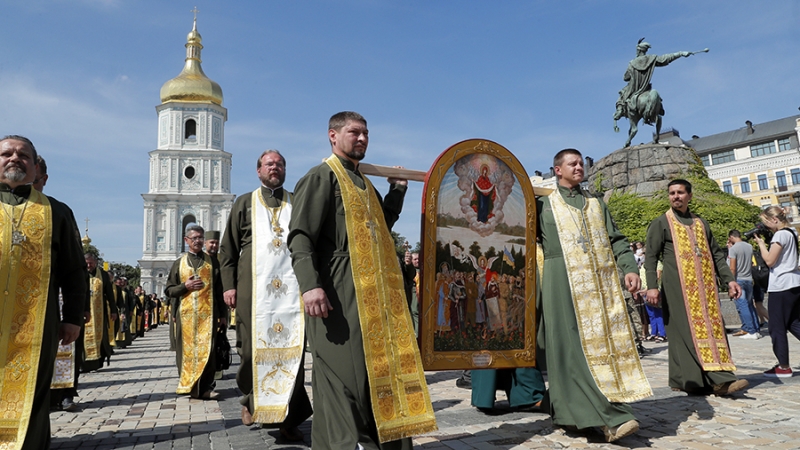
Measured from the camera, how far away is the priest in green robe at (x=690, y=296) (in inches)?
229

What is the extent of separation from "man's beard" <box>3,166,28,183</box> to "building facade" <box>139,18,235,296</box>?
225ft

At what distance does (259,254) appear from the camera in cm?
541

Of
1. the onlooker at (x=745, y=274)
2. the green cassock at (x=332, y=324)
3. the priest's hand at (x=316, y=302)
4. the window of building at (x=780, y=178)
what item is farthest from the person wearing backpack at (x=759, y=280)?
the window of building at (x=780, y=178)

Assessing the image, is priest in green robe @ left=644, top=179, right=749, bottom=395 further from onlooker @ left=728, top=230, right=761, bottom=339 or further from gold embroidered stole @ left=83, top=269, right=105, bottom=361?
gold embroidered stole @ left=83, top=269, right=105, bottom=361

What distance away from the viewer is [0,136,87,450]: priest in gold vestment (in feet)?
12.1

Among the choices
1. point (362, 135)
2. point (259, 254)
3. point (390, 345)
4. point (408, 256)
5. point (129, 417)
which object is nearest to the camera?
point (390, 345)

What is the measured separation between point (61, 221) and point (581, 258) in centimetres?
377

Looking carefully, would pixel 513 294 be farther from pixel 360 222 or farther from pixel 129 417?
pixel 129 417

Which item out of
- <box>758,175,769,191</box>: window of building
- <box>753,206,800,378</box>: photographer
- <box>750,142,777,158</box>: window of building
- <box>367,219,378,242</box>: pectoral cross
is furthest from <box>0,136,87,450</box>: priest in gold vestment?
<box>750,142,777,158</box>: window of building

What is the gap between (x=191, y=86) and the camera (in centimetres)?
7244

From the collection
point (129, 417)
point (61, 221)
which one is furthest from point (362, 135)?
point (129, 417)

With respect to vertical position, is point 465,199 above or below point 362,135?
below

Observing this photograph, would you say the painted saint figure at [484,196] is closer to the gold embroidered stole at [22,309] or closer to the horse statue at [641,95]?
the gold embroidered stole at [22,309]

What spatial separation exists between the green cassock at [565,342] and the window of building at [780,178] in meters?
67.5
